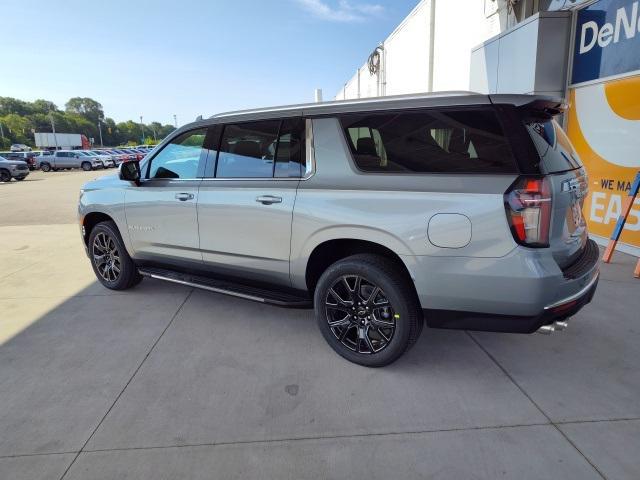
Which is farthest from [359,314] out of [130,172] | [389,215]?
[130,172]

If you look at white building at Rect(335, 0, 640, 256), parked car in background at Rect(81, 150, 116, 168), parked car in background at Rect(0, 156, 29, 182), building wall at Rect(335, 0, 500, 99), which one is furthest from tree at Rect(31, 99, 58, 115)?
white building at Rect(335, 0, 640, 256)

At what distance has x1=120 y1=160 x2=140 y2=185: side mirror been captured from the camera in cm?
434

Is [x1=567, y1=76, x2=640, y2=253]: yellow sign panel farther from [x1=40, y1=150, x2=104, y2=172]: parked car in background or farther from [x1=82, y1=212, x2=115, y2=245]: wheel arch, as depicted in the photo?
[x1=40, y1=150, x2=104, y2=172]: parked car in background

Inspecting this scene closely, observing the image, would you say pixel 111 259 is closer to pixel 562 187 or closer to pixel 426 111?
pixel 426 111

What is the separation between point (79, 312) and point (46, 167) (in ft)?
121

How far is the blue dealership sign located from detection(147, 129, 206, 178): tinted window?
589cm

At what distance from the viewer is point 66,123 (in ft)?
398

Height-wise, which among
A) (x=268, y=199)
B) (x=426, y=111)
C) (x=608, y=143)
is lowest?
(x=268, y=199)

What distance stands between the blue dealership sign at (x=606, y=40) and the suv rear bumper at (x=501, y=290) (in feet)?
15.7

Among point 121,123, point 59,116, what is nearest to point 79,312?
point 59,116

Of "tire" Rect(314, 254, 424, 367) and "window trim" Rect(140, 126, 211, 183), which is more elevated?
"window trim" Rect(140, 126, 211, 183)

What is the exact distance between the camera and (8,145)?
86.2m

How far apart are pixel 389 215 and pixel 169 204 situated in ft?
7.53

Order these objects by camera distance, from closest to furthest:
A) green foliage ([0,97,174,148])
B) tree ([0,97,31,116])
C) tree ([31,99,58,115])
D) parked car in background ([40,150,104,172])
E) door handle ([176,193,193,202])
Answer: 1. door handle ([176,193,193,202])
2. parked car in background ([40,150,104,172])
3. green foliage ([0,97,174,148])
4. tree ([0,97,31,116])
5. tree ([31,99,58,115])
